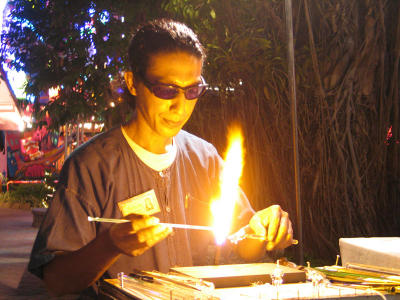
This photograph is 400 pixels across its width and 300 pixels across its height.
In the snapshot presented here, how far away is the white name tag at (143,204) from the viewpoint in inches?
89.4

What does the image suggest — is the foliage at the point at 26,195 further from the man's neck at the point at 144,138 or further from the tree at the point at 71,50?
the man's neck at the point at 144,138

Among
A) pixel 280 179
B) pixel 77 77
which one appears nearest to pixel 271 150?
pixel 280 179

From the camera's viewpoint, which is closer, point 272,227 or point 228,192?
point 272,227

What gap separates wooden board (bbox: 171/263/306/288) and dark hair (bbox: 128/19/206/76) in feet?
2.97

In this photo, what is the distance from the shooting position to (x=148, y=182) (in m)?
2.35

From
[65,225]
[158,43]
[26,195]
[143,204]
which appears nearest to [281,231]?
[143,204]

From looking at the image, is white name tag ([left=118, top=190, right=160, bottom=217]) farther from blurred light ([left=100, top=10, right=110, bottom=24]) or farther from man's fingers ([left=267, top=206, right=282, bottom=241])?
blurred light ([left=100, top=10, right=110, bottom=24])

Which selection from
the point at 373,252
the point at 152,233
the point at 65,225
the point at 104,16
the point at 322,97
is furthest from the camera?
the point at 104,16

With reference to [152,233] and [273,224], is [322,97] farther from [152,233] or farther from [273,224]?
[152,233]

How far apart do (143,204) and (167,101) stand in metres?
0.43

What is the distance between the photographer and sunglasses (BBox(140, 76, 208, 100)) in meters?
2.26

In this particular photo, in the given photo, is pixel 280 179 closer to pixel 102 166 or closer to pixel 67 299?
pixel 67 299

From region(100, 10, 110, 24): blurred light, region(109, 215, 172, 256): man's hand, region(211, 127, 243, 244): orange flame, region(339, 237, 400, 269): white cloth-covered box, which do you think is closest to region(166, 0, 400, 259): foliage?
region(339, 237, 400, 269): white cloth-covered box

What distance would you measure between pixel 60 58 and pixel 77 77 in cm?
105
